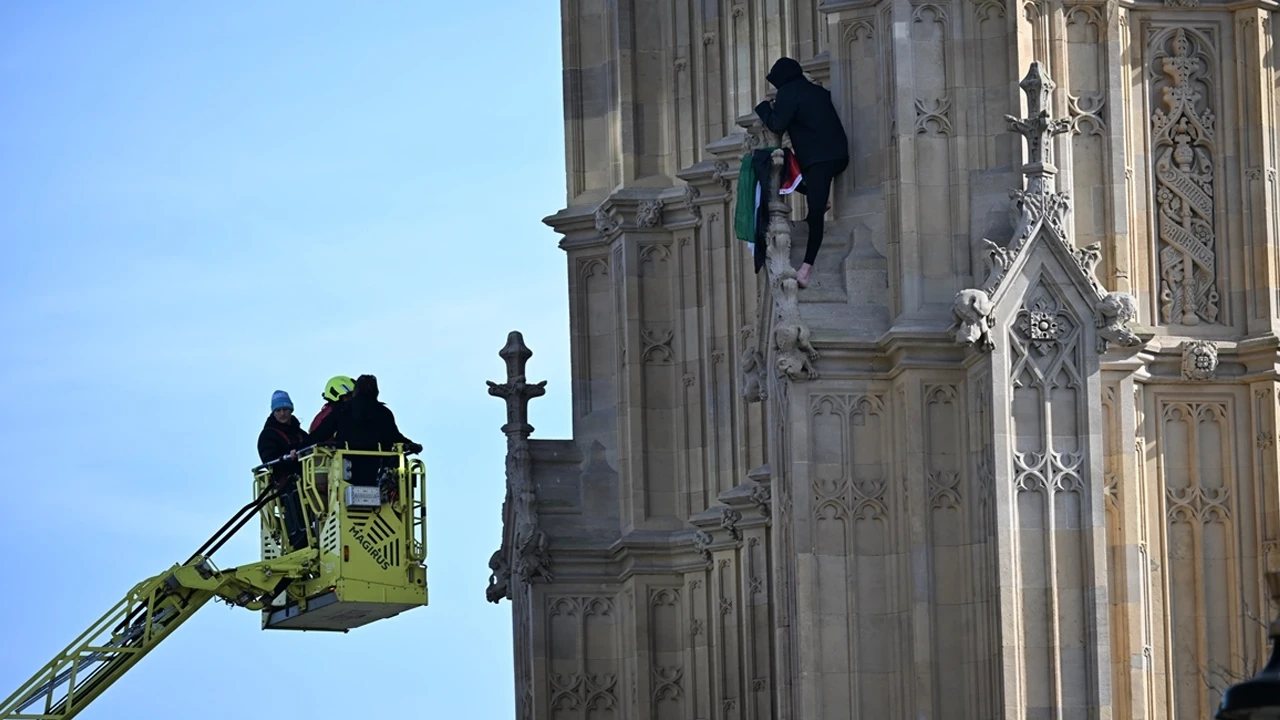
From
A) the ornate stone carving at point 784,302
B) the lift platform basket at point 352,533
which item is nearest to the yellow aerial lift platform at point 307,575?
the lift platform basket at point 352,533

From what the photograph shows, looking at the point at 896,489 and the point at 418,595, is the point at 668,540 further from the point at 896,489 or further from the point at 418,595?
the point at 896,489

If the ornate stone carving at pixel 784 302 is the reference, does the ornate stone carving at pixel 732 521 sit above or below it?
below

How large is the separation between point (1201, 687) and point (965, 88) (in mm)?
5738

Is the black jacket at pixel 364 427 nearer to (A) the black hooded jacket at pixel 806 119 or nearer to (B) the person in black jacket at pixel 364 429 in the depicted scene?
(B) the person in black jacket at pixel 364 429

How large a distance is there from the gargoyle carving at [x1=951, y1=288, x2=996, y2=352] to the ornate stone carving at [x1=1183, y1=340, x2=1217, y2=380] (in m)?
2.37

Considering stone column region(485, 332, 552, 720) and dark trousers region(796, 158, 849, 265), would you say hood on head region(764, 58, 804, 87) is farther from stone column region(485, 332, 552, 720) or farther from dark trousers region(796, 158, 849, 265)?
stone column region(485, 332, 552, 720)

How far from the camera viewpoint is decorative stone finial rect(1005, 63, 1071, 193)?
30.5 meters

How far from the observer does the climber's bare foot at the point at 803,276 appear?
103ft

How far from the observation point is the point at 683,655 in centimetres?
3947

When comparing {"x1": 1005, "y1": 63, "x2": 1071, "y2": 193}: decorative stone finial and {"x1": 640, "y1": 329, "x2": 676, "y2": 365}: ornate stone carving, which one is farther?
{"x1": 640, "y1": 329, "x2": 676, "y2": 365}: ornate stone carving

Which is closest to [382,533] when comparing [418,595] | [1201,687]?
[418,595]

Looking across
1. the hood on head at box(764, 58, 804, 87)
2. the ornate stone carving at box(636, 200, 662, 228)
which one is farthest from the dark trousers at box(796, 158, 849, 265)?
the ornate stone carving at box(636, 200, 662, 228)

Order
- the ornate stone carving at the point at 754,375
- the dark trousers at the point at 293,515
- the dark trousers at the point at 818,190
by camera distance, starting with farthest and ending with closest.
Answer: the dark trousers at the point at 293,515
the ornate stone carving at the point at 754,375
the dark trousers at the point at 818,190

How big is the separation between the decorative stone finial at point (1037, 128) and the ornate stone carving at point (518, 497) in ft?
37.7
